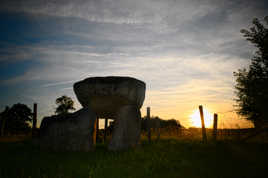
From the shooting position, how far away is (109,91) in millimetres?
9234

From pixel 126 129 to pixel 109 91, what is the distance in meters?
2.07

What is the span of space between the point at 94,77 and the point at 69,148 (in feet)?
11.9

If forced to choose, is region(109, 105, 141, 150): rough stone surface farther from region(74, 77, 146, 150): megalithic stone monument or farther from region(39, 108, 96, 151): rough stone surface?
region(39, 108, 96, 151): rough stone surface

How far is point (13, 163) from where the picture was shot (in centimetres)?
567

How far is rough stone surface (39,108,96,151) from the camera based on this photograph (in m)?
8.55

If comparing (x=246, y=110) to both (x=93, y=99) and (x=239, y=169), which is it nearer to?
(x=239, y=169)

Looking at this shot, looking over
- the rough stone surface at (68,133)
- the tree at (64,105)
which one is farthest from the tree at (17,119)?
the rough stone surface at (68,133)

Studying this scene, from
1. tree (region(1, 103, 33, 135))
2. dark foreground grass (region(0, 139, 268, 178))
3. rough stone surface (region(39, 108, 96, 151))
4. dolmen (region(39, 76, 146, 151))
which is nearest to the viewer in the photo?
dark foreground grass (region(0, 139, 268, 178))

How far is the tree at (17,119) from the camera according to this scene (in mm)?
25219

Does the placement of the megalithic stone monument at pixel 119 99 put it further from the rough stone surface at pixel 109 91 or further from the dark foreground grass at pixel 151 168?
the dark foreground grass at pixel 151 168

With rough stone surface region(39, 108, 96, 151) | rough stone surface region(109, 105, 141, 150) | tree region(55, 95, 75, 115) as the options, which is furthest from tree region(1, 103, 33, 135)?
rough stone surface region(109, 105, 141, 150)

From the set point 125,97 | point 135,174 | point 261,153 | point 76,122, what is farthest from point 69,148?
point 261,153

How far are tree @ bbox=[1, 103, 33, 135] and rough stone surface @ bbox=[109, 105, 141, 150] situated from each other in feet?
71.4

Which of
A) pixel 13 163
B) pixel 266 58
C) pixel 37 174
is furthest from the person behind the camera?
pixel 266 58
